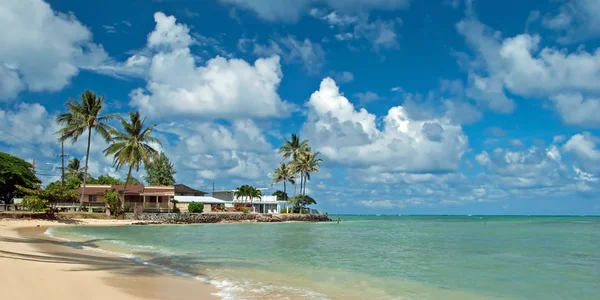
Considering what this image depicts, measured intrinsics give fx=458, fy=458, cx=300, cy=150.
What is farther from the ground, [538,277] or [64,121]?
[64,121]

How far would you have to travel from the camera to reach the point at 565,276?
13531 mm

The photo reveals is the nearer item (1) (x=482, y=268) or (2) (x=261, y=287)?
(2) (x=261, y=287)

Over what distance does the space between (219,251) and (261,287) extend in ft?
30.5

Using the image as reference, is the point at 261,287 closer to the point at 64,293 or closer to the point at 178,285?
the point at 178,285

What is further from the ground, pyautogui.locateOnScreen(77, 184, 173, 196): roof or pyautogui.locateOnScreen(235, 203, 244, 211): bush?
pyautogui.locateOnScreen(77, 184, 173, 196): roof

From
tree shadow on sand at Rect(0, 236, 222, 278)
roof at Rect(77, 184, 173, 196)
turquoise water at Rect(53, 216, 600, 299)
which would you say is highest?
roof at Rect(77, 184, 173, 196)

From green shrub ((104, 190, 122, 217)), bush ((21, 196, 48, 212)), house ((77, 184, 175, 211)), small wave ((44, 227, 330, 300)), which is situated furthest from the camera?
house ((77, 184, 175, 211))

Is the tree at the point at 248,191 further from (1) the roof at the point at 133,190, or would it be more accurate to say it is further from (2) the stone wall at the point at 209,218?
(1) the roof at the point at 133,190

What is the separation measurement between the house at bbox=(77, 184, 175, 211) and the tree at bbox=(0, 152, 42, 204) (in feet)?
20.8

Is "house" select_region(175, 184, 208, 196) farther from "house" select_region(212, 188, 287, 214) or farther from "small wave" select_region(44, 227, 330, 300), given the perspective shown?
"small wave" select_region(44, 227, 330, 300)

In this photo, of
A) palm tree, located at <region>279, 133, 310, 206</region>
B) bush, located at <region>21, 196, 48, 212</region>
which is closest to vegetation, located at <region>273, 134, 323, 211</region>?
palm tree, located at <region>279, 133, 310, 206</region>

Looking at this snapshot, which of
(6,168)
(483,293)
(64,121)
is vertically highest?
(64,121)

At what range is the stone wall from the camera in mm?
48253

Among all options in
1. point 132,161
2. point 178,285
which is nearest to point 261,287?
point 178,285
